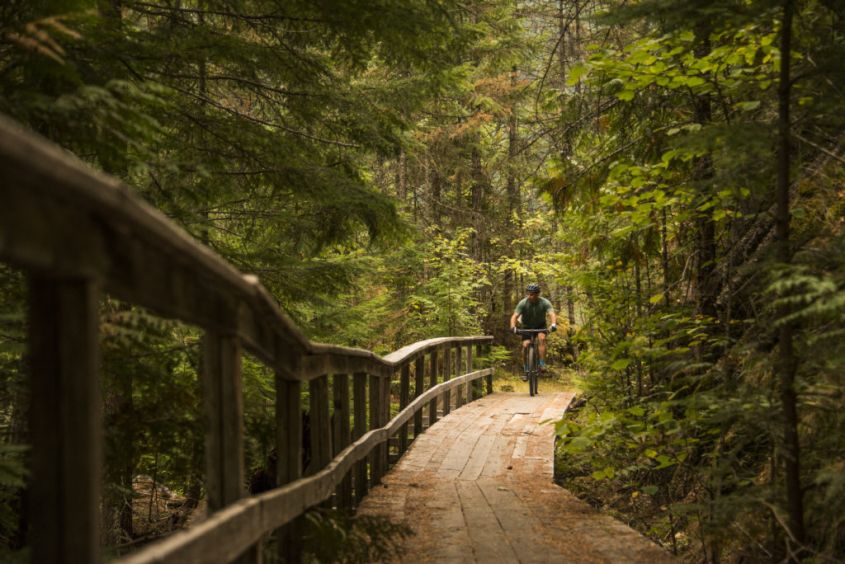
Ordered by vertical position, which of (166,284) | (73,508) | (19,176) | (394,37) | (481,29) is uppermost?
(481,29)

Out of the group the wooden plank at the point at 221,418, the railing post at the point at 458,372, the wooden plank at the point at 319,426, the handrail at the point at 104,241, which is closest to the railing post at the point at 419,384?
the railing post at the point at 458,372

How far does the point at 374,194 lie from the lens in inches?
270

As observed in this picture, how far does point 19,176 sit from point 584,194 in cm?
714

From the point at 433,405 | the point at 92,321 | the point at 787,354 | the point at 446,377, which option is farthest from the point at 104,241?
the point at 446,377

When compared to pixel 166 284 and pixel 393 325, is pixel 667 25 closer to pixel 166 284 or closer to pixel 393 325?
pixel 166 284

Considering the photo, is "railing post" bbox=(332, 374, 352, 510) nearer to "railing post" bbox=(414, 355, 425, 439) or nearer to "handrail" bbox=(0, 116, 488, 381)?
"handrail" bbox=(0, 116, 488, 381)

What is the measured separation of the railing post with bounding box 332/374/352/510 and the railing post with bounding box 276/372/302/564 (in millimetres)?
1474

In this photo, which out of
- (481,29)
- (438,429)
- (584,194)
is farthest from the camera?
(438,429)

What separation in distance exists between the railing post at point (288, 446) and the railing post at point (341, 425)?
1.47 meters

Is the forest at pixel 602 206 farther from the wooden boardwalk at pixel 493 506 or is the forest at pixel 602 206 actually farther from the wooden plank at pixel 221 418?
the wooden plank at pixel 221 418

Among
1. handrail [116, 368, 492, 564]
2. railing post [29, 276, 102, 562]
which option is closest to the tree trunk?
handrail [116, 368, 492, 564]

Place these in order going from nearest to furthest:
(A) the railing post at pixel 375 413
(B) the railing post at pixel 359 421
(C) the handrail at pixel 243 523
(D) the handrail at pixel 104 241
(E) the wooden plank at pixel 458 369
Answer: (D) the handrail at pixel 104 241 → (C) the handrail at pixel 243 523 → (B) the railing post at pixel 359 421 → (A) the railing post at pixel 375 413 → (E) the wooden plank at pixel 458 369

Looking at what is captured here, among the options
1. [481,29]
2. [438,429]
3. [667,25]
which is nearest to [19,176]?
[667,25]

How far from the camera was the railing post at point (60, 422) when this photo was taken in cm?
162
